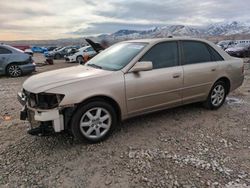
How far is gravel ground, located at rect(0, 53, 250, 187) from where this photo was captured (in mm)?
2994

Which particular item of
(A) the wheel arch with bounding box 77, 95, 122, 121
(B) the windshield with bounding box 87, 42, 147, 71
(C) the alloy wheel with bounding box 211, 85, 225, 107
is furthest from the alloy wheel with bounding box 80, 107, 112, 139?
(C) the alloy wheel with bounding box 211, 85, 225, 107

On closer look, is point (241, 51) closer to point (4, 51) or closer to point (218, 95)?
point (218, 95)

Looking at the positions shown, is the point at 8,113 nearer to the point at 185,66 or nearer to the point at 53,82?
the point at 53,82

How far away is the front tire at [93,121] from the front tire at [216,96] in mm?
2352

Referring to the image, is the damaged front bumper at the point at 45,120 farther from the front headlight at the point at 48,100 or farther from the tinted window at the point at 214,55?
the tinted window at the point at 214,55

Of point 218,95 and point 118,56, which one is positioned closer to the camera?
point 118,56

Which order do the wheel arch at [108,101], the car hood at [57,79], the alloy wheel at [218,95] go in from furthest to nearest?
the alloy wheel at [218,95]
the wheel arch at [108,101]
the car hood at [57,79]

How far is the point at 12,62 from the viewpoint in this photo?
10836 millimetres

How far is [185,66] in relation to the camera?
4.66 m

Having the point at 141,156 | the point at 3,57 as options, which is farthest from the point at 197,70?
the point at 3,57

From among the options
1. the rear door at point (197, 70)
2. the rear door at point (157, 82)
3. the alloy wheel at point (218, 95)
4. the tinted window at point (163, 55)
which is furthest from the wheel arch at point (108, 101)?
the alloy wheel at point (218, 95)

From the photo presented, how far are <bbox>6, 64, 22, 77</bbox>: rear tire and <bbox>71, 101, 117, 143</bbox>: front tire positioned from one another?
8347 millimetres

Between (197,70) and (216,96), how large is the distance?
943 millimetres

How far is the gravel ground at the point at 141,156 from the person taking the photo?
118 inches
